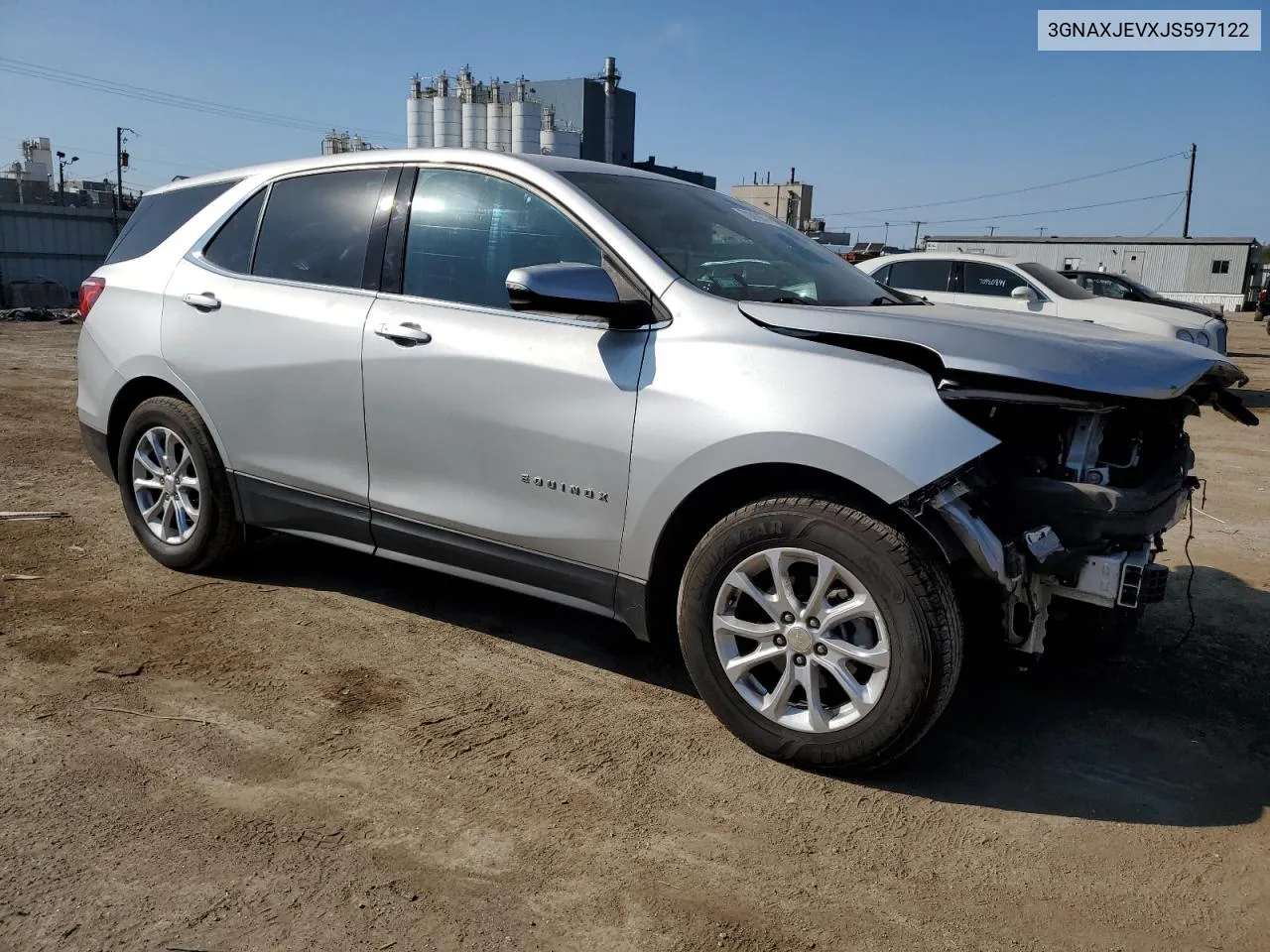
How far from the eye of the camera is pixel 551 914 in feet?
7.54

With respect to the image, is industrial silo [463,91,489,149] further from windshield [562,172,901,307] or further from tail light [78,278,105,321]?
windshield [562,172,901,307]

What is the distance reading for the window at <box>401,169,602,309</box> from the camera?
3432 millimetres

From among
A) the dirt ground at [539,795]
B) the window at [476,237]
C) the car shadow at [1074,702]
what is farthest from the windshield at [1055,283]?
the window at [476,237]

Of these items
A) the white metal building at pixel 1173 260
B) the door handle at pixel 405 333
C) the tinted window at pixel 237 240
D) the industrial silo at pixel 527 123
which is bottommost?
the door handle at pixel 405 333

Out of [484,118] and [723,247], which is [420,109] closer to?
[484,118]

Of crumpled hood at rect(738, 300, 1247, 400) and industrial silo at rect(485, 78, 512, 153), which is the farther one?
industrial silo at rect(485, 78, 512, 153)

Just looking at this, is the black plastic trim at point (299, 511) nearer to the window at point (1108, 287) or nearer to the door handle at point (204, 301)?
the door handle at point (204, 301)

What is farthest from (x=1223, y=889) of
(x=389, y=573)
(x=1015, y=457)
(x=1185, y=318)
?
(x=1185, y=318)

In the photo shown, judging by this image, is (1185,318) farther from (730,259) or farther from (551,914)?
(551,914)

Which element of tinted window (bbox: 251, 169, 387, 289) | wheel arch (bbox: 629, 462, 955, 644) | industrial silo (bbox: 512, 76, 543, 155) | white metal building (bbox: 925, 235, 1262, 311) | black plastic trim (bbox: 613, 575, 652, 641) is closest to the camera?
wheel arch (bbox: 629, 462, 955, 644)

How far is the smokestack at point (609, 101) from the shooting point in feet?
136

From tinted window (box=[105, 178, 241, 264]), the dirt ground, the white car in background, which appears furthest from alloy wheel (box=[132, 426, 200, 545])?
the white car in background

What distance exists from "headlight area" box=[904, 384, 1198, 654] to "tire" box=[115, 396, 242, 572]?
300cm

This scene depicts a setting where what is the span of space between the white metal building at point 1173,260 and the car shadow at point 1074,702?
4164 cm
